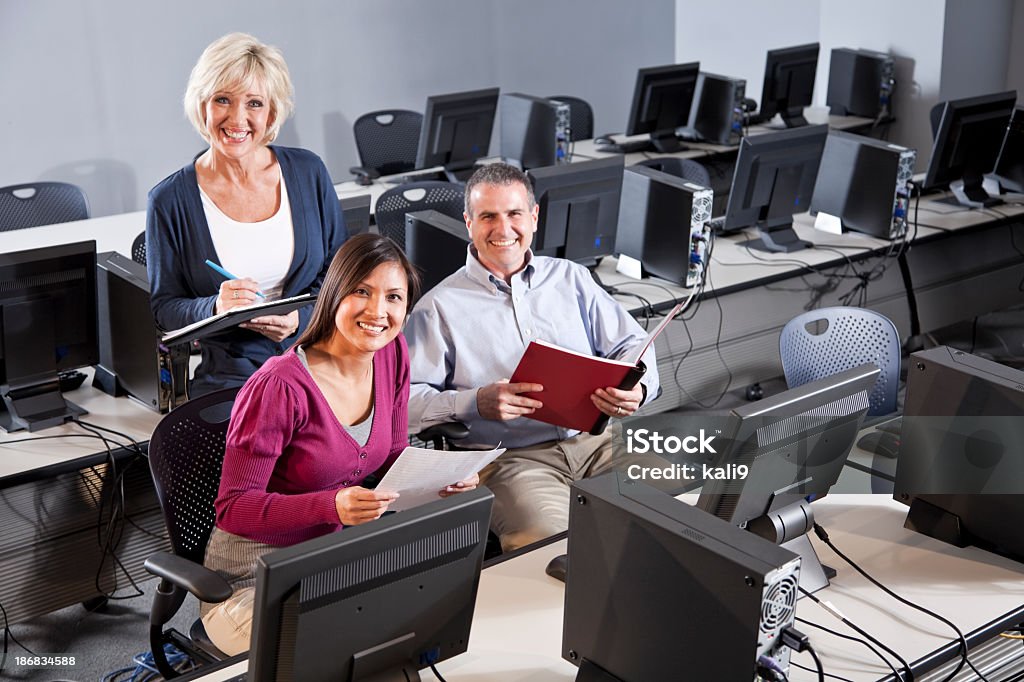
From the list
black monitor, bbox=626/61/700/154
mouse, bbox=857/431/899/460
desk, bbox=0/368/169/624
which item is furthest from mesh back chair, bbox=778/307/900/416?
black monitor, bbox=626/61/700/154

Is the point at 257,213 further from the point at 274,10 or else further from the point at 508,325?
the point at 274,10

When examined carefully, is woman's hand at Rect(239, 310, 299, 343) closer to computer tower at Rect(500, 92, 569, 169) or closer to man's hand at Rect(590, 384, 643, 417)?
man's hand at Rect(590, 384, 643, 417)

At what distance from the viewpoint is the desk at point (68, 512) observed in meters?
2.76

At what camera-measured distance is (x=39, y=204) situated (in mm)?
4723

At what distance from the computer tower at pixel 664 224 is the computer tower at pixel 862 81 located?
125 inches

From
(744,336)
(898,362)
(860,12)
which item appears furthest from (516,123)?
(898,362)

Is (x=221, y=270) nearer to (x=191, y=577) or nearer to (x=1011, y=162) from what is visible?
(x=191, y=577)

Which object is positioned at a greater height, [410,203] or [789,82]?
[789,82]

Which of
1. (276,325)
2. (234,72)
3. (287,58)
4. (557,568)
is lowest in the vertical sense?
(557,568)

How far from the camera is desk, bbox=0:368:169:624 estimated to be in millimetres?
2760

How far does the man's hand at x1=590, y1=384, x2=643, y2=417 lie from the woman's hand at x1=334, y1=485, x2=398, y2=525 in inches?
29.1

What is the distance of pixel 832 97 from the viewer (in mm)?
7141

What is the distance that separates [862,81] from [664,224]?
3410mm

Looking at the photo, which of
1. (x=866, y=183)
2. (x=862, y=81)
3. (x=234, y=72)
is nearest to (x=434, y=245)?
(x=234, y=72)
